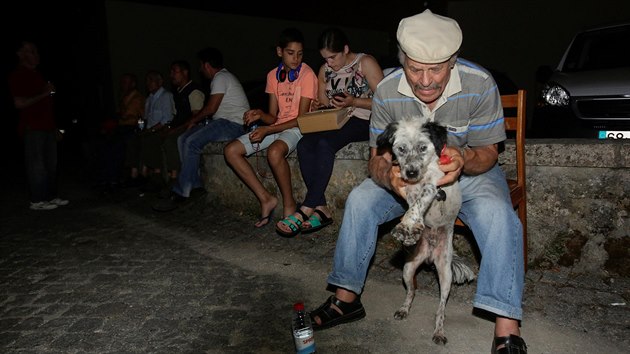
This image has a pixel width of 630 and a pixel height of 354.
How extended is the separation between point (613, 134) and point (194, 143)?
198 inches

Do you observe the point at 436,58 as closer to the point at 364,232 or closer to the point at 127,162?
the point at 364,232

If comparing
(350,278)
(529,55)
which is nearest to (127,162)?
(350,278)

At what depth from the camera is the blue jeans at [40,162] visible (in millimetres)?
6531

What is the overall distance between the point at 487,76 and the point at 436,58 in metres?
0.47

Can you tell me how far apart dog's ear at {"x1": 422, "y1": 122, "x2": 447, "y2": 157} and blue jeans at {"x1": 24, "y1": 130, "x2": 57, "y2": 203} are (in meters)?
6.25

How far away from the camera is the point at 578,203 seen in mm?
3455

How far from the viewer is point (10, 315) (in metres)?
3.36

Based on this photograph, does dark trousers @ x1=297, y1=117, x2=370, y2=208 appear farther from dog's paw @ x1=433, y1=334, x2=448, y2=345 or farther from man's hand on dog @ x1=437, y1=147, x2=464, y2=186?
dog's paw @ x1=433, y1=334, x2=448, y2=345

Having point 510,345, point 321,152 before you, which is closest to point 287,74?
point 321,152

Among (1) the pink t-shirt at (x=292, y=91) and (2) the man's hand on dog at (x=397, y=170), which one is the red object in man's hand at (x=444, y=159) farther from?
(1) the pink t-shirt at (x=292, y=91)

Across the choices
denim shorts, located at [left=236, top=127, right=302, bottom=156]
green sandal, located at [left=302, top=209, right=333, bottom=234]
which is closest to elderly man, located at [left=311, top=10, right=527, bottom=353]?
green sandal, located at [left=302, top=209, right=333, bottom=234]

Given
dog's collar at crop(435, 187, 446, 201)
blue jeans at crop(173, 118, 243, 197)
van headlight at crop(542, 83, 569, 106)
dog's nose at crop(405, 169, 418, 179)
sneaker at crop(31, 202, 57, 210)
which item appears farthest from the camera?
sneaker at crop(31, 202, 57, 210)

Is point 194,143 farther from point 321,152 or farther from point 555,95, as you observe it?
point 555,95

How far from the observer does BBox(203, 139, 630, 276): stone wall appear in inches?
130
